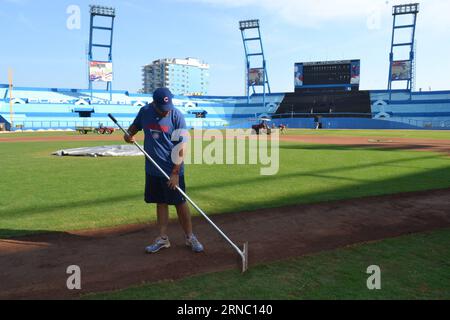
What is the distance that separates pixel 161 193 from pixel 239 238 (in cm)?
125

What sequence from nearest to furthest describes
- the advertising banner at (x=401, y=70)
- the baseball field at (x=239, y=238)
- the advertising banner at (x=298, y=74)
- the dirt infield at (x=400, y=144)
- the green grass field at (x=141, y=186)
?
1. the baseball field at (x=239, y=238)
2. the green grass field at (x=141, y=186)
3. the dirt infield at (x=400, y=144)
4. the advertising banner at (x=401, y=70)
5. the advertising banner at (x=298, y=74)

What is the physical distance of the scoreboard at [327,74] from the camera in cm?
7012

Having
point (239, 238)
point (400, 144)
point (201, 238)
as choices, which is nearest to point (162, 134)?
point (201, 238)

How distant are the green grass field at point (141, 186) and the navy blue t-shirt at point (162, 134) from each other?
5.89 ft

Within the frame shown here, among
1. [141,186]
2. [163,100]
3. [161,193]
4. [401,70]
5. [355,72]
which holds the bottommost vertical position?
[141,186]

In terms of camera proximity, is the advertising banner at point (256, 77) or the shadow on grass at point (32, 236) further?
→ the advertising banner at point (256, 77)

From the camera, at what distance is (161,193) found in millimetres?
4934

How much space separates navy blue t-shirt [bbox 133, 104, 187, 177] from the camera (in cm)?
483

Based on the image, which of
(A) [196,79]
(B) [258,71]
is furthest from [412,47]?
(A) [196,79]

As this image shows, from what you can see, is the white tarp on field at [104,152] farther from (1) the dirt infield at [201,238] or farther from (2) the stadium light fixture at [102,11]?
(2) the stadium light fixture at [102,11]

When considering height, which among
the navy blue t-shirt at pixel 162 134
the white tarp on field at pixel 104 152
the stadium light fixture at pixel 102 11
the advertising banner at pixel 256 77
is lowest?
the white tarp on field at pixel 104 152

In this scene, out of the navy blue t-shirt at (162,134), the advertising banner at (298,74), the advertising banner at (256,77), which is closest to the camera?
the navy blue t-shirt at (162,134)

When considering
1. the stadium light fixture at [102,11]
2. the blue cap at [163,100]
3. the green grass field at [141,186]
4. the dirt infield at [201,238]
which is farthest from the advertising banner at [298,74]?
the blue cap at [163,100]

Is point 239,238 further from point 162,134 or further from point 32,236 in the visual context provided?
point 32,236
